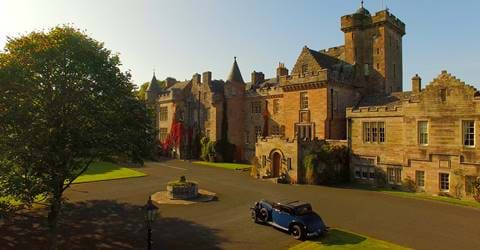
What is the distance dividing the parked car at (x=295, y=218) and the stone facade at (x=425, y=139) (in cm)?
1554

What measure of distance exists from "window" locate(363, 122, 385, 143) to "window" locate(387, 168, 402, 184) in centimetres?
282

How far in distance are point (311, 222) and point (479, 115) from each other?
17.8 metres

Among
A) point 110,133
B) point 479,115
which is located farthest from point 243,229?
point 479,115

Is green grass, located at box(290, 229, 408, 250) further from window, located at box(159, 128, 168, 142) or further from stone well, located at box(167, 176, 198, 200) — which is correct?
window, located at box(159, 128, 168, 142)

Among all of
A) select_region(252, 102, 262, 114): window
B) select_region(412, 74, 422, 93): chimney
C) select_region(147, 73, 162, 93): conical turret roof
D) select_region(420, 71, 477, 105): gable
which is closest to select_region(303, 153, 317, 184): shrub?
select_region(420, 71, 477, 105): gable

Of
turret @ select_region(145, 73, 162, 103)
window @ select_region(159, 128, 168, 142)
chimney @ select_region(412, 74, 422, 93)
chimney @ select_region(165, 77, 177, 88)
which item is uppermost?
chimney @ select_region(165, 77, 177, 88)

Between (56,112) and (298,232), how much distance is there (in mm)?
12675

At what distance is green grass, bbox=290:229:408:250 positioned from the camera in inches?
632

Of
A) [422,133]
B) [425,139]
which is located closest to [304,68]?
[422,133]

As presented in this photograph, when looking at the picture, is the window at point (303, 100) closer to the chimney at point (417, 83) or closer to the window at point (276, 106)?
the window at point (276, 106)

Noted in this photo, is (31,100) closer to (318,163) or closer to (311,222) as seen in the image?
(311,222)

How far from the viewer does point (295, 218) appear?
17844 mm

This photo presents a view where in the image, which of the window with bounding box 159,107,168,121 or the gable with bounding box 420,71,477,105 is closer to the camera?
the gable with bounding box 420,71,477,105

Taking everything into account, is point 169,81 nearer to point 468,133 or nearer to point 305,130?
point 305,130
